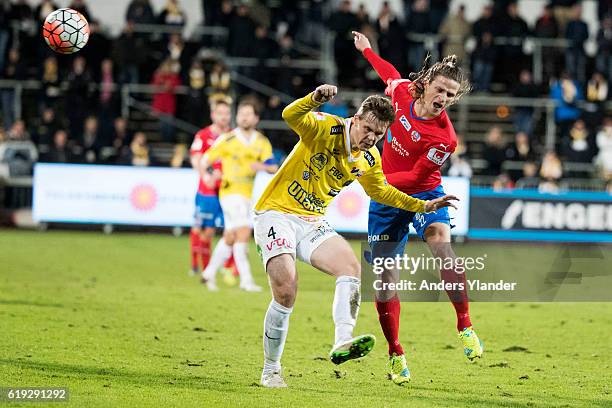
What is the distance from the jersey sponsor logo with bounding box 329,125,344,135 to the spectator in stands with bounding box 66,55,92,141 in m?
17.5

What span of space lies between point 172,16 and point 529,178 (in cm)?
924

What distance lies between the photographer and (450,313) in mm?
13773

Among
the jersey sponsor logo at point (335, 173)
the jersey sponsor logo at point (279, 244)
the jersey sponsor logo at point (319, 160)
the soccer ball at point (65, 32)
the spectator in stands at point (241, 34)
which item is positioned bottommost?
the jersey sponsor logo at point (279, 244)

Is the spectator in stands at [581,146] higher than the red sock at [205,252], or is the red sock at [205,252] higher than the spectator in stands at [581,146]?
the spectator in stands at [581,146]

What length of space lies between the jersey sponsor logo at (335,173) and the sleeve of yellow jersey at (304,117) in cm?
33

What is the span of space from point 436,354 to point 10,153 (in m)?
15.4

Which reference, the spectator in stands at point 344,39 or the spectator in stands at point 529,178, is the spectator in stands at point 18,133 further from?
the spectator in stands at point 529,178

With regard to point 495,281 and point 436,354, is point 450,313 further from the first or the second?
point 495,281

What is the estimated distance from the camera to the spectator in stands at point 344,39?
1022 inches

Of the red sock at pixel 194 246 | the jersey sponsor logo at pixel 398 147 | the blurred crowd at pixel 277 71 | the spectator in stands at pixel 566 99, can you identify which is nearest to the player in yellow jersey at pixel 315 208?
the jersey sponsor logo at pixel 398 147

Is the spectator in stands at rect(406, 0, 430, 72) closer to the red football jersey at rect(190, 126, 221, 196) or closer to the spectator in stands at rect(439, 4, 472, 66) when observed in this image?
the spectator in stands at rect(439, 4, 472, 66)

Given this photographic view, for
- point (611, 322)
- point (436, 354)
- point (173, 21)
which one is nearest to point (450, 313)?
point (611, 322)

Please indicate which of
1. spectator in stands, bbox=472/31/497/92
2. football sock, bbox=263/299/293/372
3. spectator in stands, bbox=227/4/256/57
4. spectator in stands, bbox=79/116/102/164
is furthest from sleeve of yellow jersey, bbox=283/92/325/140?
spectator in stands, bbox=472/31/497/92

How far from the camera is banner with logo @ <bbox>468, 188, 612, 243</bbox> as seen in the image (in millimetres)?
22703
